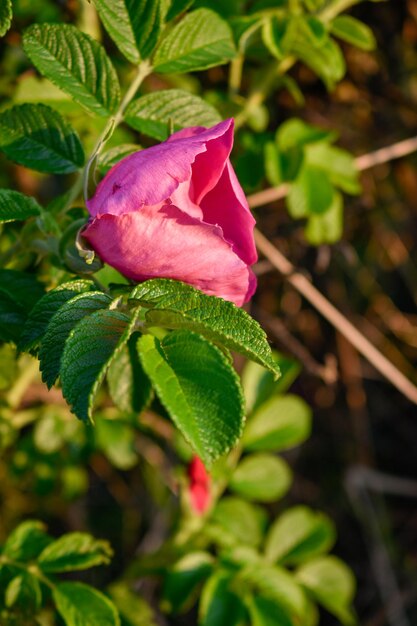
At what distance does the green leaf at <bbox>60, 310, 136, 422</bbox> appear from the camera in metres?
0.59

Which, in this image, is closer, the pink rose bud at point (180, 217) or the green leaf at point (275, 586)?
the pink rose bud at point (180, 217)

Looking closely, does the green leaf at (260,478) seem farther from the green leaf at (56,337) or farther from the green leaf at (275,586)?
the green leaf at (56,337)

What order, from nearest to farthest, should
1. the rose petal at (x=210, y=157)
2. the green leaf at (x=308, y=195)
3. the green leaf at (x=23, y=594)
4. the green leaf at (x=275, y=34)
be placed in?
1. the rose petal at (x=210, y=157)
2. the green leaf at (x=23, y=594)
3. the green leaf at (x=275, y=34)
4. the green leaf at (x=308, y=195)

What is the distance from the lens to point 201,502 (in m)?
1.38

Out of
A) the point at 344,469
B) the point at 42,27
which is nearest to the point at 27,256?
the point at 42,27

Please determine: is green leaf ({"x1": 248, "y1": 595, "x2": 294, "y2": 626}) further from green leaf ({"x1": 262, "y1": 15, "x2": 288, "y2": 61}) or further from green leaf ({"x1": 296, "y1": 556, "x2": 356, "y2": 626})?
green leaf ({"x1": 262, "y1": 15, "x2": 288, "y2": 61})

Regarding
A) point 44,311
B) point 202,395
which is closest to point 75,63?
point 44,311

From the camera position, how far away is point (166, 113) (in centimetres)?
90

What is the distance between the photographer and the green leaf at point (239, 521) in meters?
1.38

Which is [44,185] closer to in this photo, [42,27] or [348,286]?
[348,286]

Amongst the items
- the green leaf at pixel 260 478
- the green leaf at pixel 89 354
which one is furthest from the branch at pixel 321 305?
the green leaf at pixel 89 354

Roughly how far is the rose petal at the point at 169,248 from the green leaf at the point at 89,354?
8 centimetres

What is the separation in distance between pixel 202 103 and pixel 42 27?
0.21 meters

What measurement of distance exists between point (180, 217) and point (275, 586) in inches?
31.8
